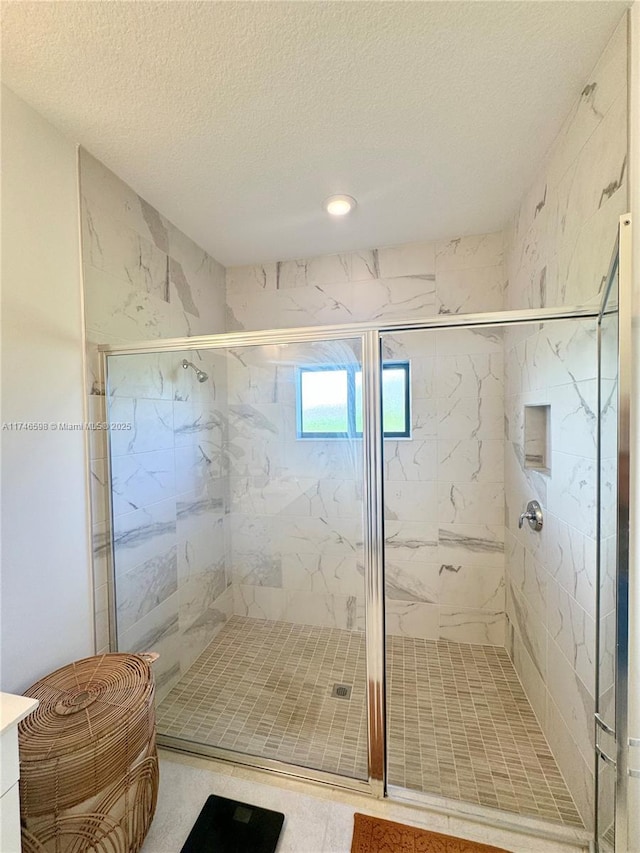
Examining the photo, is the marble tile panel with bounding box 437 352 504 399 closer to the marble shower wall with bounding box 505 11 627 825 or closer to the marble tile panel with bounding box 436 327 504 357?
the marble tile panel with bounding box 436 327 504 357

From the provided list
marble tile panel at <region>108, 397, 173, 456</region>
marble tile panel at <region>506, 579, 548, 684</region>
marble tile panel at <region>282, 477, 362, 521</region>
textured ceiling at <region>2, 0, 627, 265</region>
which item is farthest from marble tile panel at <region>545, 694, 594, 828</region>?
textured ceiling at <region>2, 0, 627, 265</region>

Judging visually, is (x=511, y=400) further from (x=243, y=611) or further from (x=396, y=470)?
(x=243, y=611)

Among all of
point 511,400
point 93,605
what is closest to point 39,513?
point 93,605

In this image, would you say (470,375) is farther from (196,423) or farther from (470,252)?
(196,423)

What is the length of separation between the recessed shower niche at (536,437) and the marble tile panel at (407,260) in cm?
104

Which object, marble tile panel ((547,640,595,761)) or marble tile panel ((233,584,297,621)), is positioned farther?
marble tile panel ((233,584,297,621))

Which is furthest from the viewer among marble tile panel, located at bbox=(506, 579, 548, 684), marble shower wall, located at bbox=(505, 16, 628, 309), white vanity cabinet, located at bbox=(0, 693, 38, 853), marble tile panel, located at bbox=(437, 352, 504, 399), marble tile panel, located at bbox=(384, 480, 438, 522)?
marble tile panel, located at bbox=(384, 480, 438, 522)

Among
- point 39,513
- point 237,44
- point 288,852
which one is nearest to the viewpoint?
point 237,44

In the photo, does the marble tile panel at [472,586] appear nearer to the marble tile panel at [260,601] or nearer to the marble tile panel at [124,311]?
the marble tile panel at [260,601]

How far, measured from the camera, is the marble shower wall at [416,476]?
76.2 inches

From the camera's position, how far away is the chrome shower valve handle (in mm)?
1484

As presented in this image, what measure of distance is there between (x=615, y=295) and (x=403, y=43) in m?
0.91

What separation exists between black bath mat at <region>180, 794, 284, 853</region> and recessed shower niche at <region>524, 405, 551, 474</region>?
5.48ft

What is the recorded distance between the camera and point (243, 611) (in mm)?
2117
